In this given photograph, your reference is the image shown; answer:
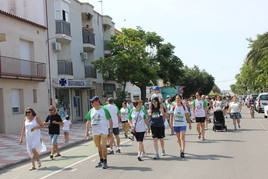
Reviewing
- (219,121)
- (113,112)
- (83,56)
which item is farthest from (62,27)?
(113,112)

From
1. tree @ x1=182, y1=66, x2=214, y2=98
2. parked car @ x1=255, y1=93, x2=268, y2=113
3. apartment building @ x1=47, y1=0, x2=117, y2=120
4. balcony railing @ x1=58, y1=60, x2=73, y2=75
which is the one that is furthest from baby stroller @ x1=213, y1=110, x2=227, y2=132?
tree @ x1=182, y1=66, x2=214, y2=98

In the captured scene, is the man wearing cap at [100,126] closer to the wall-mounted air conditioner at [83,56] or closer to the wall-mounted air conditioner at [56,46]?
the wall-mounted air conditioner at [56,46]

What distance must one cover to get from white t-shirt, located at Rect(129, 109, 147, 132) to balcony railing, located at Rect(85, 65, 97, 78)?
23.9 m

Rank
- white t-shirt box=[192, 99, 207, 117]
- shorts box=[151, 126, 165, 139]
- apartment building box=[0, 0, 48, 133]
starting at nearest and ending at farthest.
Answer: shorts box=[151, 126, 165, 139] → white t-shirt box=[192, 99, 207, 117] → apartment building box=[0, 0, 48, 133]

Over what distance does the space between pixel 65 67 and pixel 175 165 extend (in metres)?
22.4

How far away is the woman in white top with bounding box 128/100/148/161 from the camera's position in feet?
34.4

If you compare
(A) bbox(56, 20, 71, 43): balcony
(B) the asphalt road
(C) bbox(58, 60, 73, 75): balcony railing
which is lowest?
(B) the asphalt road

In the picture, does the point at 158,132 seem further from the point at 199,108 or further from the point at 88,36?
the point at 88,36

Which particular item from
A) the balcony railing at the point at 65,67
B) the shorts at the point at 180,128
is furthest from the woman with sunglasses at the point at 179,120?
the balcony railing at the point at 65,67

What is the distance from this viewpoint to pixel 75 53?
108ft

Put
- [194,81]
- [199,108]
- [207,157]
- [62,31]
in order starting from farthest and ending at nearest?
[194,81], [62,31], [199,108], [207,157]

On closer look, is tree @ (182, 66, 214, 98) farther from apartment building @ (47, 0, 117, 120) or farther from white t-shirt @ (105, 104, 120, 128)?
white t-shirt @ (105, 104, 120, 128)

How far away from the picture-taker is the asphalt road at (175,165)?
814cm

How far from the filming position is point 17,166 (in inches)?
462
